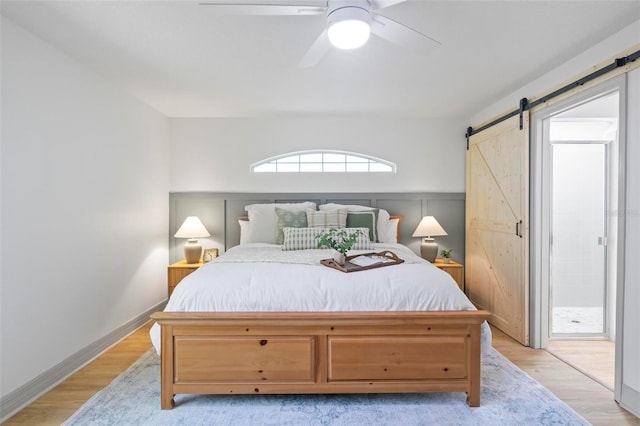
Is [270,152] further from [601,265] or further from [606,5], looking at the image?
[601,265]

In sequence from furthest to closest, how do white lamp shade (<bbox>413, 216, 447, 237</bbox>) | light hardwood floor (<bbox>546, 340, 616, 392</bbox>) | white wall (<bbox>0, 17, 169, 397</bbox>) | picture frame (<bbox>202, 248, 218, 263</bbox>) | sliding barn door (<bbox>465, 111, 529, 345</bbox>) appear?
picture frame (<bbox>202, 248, 218, 263</bbox>) → white lamp shade (<bbox>413, 216, 447, 237</bbox>) → sliding barn door (<bbox>465, 111, 529, 345</bbox>) → light hardwood floor (<bbox>546, 340, 616, 392</bbox>) → white wall (<bbox>0, 17, 169, 397</bbox>)

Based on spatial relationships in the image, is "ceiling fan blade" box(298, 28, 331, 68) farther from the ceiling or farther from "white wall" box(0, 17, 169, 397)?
"white wall" box(0, 17, 169, 397)

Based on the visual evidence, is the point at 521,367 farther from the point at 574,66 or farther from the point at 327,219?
the point at 574,66

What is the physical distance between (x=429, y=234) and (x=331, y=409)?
2503 millimetres

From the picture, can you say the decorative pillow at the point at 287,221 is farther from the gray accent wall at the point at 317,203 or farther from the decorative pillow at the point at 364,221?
the gray accent wall at the point at 317,203

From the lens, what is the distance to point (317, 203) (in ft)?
14.4

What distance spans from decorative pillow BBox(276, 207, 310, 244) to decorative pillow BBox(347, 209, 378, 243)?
20.8 inches

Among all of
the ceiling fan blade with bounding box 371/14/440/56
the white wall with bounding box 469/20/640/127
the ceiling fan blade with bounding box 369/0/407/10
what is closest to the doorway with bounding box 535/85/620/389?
the white wall with bounding box 469/20/640/127

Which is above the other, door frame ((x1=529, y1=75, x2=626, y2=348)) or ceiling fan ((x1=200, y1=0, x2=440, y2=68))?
ceiling fan ((x1=200, y1=0, x2=440, y2=68))

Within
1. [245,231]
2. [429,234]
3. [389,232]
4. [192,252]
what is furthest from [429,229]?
[192,252]

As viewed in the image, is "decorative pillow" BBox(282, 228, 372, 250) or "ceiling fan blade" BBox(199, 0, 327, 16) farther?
"decorative pillow" BBox(282, 228, 372, 250)

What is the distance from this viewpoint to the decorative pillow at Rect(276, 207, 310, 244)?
368cm

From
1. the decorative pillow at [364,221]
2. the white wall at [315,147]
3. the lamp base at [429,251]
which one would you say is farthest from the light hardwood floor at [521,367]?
the white wall at [315,147]

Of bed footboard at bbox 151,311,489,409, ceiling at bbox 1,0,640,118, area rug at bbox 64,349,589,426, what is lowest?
area rug at bbox 64,349,589,426
